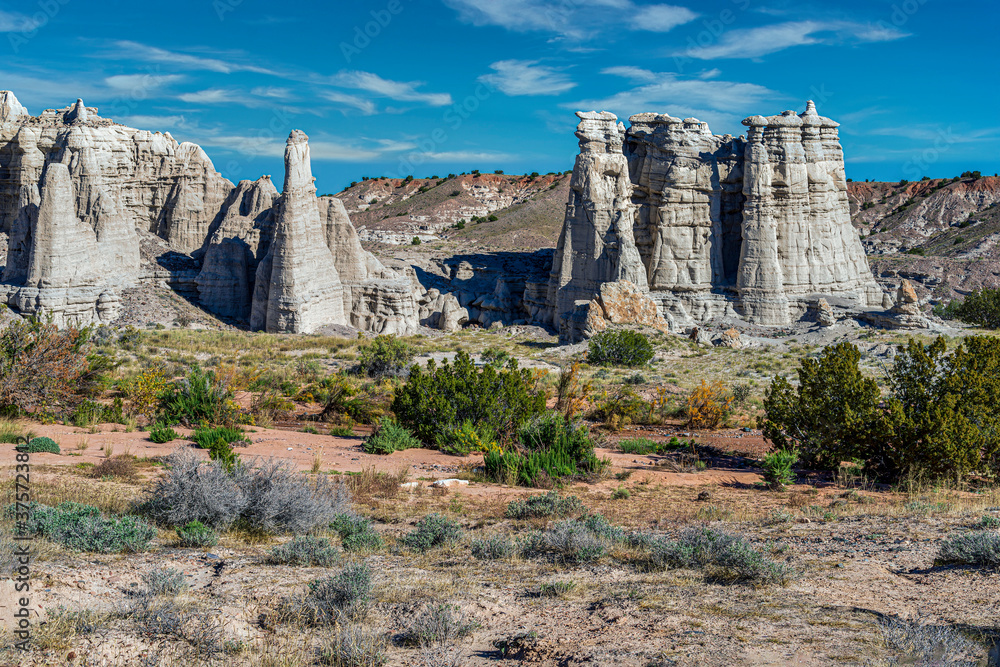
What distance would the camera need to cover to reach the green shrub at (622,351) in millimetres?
24828

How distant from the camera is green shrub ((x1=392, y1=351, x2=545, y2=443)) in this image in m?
13.1

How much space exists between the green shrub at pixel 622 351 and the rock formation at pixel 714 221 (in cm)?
1063

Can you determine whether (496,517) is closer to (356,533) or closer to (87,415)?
(356,533)

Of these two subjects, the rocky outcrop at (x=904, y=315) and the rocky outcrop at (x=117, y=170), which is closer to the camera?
the rocky outcrop at (x=117, y=170)

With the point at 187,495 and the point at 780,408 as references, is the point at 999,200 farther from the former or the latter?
the point at 187,495

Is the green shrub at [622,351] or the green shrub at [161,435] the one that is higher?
the green shrub at [622,351]

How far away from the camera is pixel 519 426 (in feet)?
42.5

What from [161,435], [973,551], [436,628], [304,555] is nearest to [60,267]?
[161,435]

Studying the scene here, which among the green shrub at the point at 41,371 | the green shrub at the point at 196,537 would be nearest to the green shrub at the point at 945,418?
the green shrub at the point at 196,537

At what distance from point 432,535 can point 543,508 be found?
69.3 inches

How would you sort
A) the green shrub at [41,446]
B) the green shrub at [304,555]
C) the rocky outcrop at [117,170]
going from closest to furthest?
the green shrub at [304,555] < the green shrub at [41,446] < the rocky outcrop at [117,170]

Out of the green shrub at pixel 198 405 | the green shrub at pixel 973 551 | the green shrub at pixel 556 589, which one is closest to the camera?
the green shrub at pixel 556 589

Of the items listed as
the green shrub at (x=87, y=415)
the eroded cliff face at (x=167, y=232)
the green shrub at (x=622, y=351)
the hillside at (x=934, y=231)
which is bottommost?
the green shrub at (x=87, y=415)

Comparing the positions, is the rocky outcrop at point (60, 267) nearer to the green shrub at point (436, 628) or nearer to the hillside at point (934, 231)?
the green shrub at point (436, 628)
